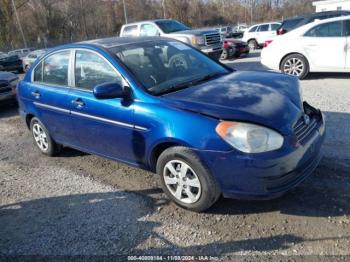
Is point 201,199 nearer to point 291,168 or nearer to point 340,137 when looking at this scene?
point 291,168

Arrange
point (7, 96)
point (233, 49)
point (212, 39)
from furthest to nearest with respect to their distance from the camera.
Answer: point (233, 49) < point (212, 39) < point (7, 96)

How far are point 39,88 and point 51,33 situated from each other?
5208 cm

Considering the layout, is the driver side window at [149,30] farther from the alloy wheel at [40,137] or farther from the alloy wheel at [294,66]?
the alloy wheel at [40,137]

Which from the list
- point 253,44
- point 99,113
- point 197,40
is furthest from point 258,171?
point 253,44

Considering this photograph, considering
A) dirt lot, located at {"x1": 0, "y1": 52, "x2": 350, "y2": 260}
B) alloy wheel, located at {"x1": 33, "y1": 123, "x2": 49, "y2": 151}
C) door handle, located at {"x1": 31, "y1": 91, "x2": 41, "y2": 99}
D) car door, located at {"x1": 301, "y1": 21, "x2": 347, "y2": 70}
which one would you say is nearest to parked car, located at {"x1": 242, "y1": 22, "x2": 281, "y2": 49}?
car door, located at {"x1": 301, "y1": 21, "x2": 347, "y2": 70}

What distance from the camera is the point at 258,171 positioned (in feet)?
10.2

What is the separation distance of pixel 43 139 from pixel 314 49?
21.9ft

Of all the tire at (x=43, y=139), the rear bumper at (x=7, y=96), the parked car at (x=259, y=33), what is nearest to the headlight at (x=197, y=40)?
the rear bumper at (x=7, y=96)

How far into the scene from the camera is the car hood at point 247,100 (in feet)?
10.6

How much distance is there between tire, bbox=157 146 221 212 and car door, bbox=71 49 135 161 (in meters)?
0.54

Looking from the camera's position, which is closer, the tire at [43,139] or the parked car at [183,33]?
the tire at [43,139]

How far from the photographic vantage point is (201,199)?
3.46 metres

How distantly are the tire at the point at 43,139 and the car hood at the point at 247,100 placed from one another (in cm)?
253

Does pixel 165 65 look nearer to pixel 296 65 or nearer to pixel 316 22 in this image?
pixel 296 65
